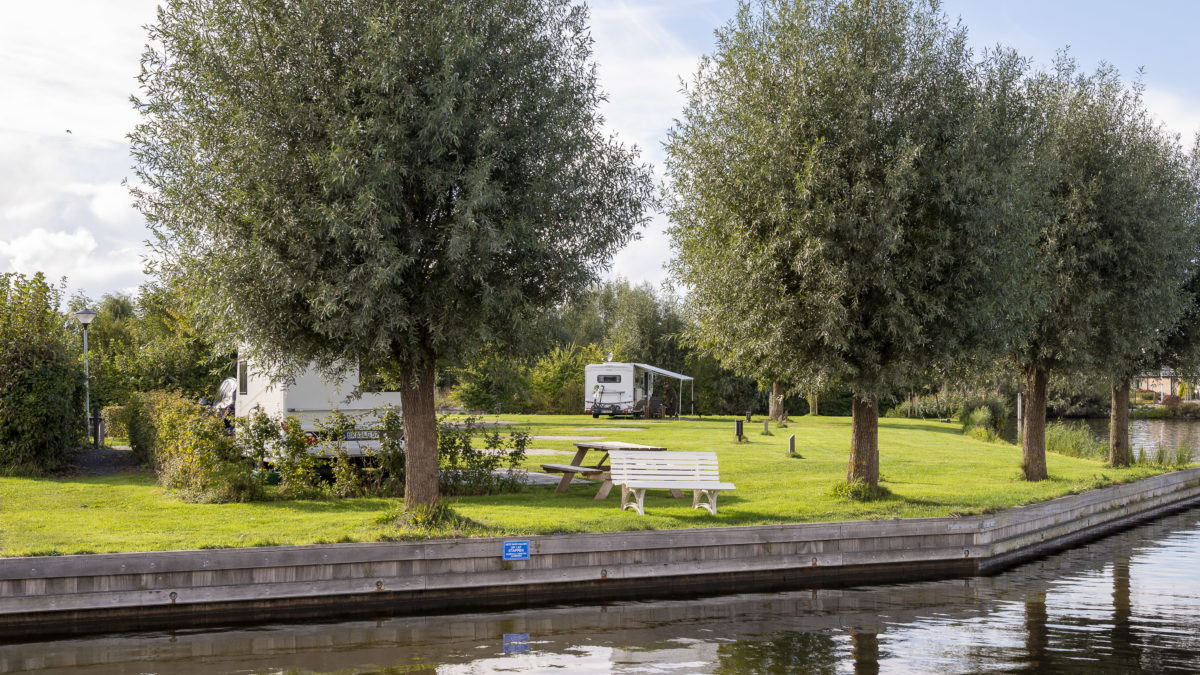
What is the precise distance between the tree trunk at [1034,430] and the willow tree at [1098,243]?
0.06ft

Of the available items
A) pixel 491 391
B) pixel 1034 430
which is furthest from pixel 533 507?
pixel 491 391

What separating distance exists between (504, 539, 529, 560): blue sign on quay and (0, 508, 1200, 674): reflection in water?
637 mm

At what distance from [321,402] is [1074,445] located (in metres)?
21.9

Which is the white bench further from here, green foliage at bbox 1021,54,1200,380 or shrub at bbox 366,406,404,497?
green foliage at bbox 1021,54,1200,380

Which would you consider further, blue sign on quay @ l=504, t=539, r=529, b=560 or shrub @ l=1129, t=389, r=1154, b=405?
shrub @ l=1129, t=389, r=1154, b=405

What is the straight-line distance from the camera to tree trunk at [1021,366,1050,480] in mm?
17500

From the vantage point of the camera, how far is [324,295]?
9.44 metres

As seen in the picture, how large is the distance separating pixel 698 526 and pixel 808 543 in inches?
54.8

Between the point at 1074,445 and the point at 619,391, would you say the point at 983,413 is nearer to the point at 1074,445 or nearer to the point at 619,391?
the point at 1074,445

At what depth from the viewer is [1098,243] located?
54.7 feet

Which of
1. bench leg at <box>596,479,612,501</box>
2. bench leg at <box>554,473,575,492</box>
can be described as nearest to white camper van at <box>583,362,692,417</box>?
bench leg at <box>554,473,575,492</box>

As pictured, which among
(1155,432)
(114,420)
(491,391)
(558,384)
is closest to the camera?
(114,420)

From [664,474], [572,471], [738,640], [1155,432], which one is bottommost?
[738,640]

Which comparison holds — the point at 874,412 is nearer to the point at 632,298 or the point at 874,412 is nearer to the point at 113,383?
the point at 113,383
